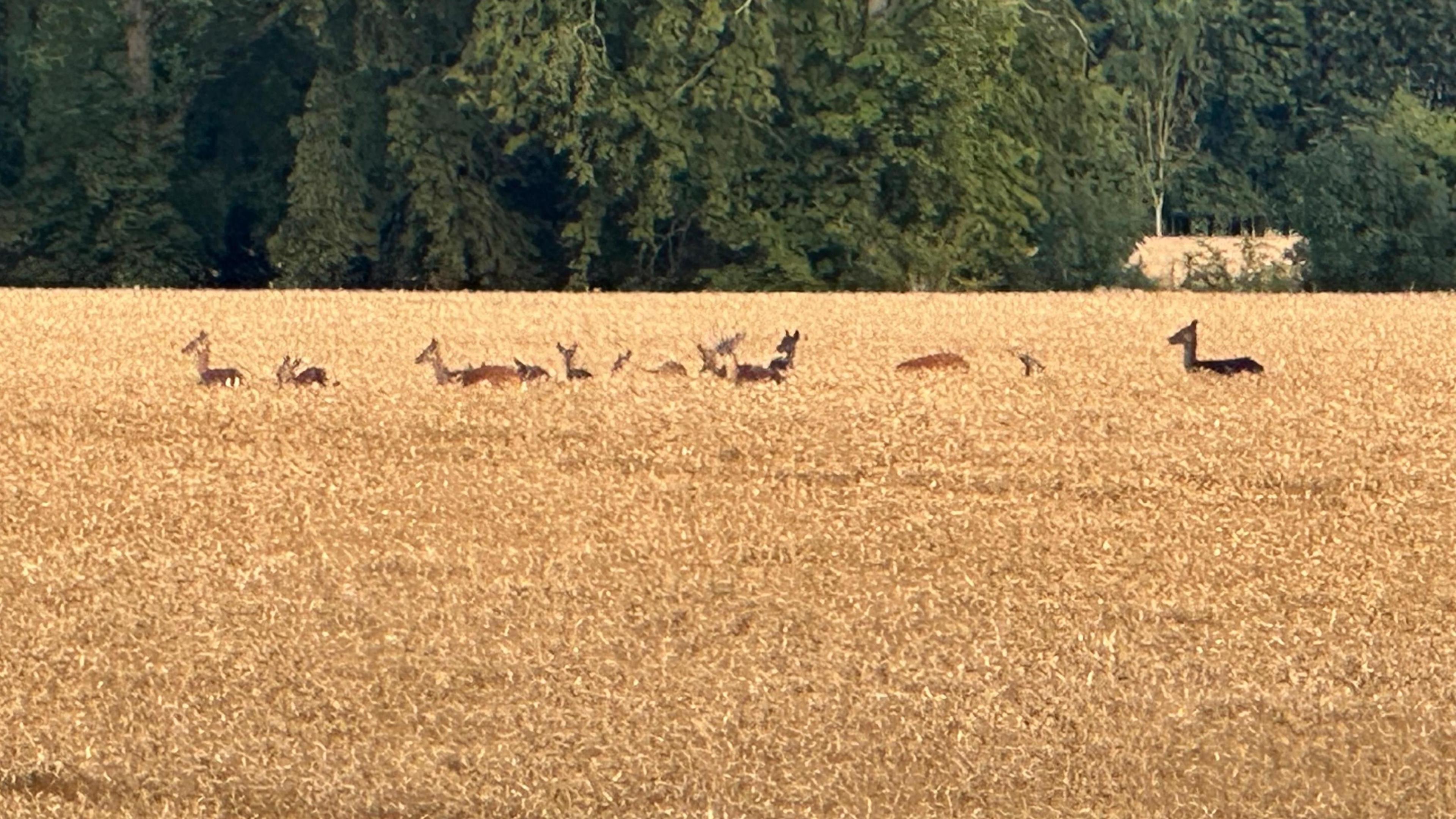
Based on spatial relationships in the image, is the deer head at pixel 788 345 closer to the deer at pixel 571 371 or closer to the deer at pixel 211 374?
the deer at pixel 571 371

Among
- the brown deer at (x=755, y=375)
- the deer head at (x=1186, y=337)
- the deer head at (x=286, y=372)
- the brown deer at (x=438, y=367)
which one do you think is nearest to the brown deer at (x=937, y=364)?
the brown deer at (x=755, y=375)

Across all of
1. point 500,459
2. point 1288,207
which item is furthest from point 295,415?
point 1288,207

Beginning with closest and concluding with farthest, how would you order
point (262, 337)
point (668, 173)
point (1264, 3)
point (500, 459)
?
point (500, 459) → point (262, 337) → point (668, 173) → point (1264, 3)

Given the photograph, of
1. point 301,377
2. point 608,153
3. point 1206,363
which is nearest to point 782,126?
point 608,153

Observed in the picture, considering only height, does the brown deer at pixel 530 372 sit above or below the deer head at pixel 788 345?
below

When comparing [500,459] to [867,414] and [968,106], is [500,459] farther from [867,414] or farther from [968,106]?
[968,106]

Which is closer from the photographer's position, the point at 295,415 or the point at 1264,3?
the point at 295,415

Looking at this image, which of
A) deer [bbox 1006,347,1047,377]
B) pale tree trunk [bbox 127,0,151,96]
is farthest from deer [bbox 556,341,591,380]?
pale tree trunk [bbox 127,0,151,96]

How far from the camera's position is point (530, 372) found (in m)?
15.6

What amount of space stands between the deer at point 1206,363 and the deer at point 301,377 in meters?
5.48

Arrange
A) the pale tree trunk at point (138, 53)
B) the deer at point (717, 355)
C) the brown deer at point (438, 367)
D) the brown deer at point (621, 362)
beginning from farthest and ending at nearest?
the pale tree trunk at point (138, 53), the brown deer at point (621, 362), the deer at point (717, 355), the brown deer at point (438, 367)

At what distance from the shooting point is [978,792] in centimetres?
721

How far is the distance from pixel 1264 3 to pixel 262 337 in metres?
42.8

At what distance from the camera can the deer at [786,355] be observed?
15.8 m
